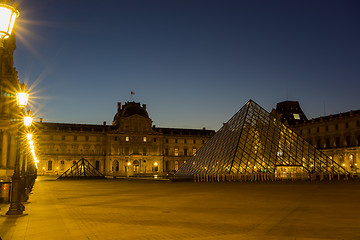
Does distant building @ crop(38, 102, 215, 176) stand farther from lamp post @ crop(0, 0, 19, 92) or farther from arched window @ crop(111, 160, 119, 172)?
lamp post @ crop(0, 0, 19, 92)

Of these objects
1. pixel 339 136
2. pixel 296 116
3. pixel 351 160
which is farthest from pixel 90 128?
pixel 351 160

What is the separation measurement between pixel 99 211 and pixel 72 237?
408 centimetres

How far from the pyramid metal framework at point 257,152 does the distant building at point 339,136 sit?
27.7 meters

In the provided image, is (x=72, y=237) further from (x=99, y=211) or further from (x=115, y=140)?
(x=115, y=140)

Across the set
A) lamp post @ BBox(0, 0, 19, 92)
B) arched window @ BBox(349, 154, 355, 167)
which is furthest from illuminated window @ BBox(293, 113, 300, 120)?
lamp post @ BBox(0, 0, 19, 92)

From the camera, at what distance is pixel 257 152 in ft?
123

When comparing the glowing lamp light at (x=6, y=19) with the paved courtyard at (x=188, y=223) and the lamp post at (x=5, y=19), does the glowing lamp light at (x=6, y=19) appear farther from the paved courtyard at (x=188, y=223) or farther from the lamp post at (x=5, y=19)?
the paved courtyard at (x=188, y=223)

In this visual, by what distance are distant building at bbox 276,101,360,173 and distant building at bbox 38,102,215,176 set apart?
3588 centimetres

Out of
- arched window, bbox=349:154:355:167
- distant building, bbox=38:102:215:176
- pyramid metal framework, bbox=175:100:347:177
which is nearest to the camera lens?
pyramid metal framework, bbox=175:100:347:177

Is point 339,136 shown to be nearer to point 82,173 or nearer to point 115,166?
point 82,173

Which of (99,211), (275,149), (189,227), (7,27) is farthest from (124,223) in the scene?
(275,149)

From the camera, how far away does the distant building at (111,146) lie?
82.7 metres

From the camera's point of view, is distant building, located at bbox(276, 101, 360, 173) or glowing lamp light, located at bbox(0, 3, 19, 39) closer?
glowing lamp light, located at bbox(0, 3, 19, 39)

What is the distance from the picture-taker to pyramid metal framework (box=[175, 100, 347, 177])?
1409 inches
